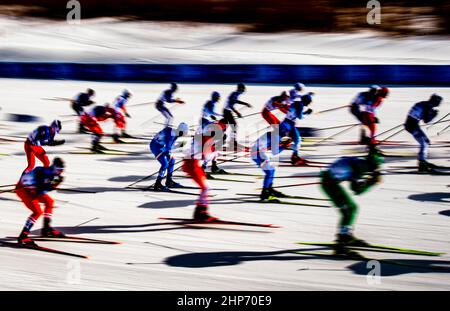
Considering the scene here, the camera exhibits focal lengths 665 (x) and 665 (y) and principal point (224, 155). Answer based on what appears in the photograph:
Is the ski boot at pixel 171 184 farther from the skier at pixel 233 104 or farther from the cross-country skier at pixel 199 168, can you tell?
the skier at pixel 233 104

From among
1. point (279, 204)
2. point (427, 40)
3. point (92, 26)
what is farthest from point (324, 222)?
point (92, 26)

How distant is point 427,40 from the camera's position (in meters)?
31.4

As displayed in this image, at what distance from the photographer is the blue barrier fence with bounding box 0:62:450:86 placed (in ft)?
81.0

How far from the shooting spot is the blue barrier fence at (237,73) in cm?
2469

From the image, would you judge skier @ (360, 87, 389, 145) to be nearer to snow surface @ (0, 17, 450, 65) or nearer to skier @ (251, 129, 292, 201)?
skier @ (251, 129, 292, 201)

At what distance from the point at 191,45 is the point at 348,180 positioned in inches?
1008

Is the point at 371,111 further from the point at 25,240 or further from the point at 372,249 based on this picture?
the point at 25,240

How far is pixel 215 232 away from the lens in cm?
1073

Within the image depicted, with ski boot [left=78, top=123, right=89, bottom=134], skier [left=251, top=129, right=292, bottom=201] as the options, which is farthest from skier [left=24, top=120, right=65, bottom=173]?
ski boot [left=78, top=123, right=89, bottom=134]

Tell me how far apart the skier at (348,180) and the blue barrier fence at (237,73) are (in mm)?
16112

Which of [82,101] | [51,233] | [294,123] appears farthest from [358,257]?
[82,101]

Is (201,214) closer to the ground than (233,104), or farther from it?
closer to the ground
